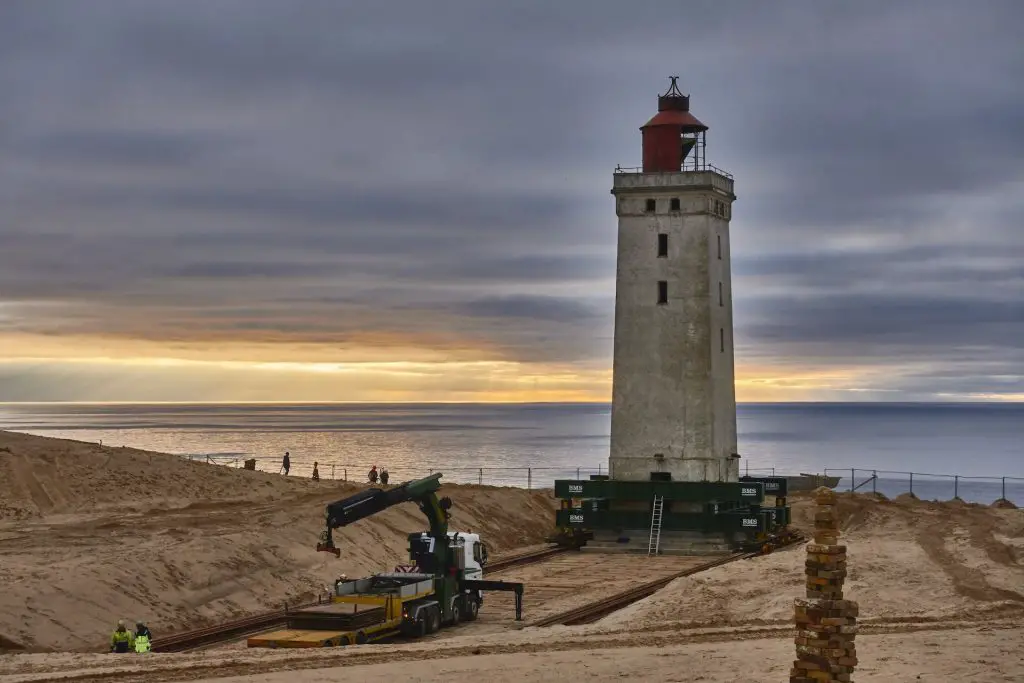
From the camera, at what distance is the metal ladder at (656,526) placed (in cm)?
5166

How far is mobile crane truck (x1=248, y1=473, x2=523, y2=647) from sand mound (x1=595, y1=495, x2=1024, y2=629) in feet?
14.1

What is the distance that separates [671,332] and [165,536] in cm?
2025

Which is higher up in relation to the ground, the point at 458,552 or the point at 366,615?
the point at 458,552

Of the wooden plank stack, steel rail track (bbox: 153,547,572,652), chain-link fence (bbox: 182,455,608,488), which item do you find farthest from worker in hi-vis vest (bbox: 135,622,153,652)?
chain-link fence (bbox: 182,455,608,488)

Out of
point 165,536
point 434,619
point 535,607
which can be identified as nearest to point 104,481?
point 165,536

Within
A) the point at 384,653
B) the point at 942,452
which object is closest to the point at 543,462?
the point at 942,452

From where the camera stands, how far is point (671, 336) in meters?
52.5

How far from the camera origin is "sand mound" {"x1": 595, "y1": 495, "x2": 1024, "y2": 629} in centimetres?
3338

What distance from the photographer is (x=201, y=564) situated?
4075 centimetres

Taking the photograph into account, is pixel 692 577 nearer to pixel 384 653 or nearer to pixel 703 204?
pixel 384 653

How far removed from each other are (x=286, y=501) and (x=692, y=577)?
2519 centimetres

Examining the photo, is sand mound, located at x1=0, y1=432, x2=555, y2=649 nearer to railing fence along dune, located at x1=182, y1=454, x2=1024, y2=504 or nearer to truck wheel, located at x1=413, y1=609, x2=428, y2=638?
truck wheel, located at x1=413, y1=609, x2=428, y2=638

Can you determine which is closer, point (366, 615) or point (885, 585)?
point (366, 615)

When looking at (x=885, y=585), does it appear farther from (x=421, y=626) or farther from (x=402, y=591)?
(x=402, y=591)
